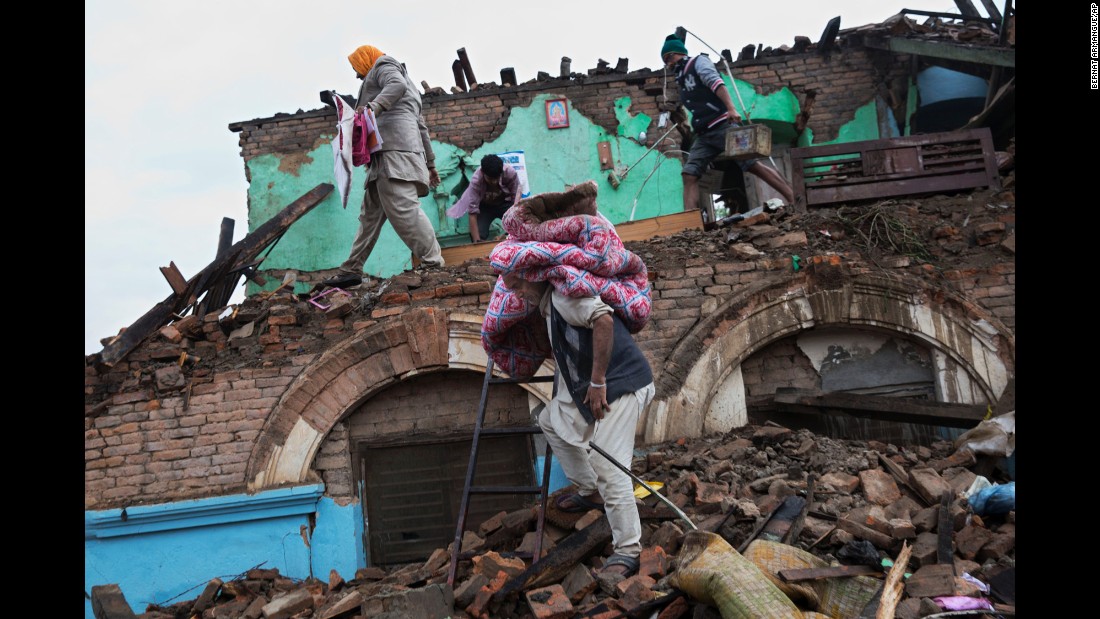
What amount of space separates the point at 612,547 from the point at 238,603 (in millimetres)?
2858

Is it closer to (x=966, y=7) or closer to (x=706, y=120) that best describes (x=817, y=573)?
(x=706, y=120)

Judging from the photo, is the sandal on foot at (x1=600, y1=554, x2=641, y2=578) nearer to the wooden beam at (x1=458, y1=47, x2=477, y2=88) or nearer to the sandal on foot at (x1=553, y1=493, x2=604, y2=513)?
the sandal on foot at (x1=553, y1=493, x2=604, y2=513)

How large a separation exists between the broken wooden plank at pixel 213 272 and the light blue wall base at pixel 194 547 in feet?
4.26

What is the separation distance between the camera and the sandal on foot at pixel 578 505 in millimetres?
4484

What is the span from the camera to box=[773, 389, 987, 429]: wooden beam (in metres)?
5.96

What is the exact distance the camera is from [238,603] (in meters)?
5.52

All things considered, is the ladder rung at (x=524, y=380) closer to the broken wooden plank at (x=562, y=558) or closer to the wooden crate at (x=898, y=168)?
the broken wooden plank at (x=562, y=558)

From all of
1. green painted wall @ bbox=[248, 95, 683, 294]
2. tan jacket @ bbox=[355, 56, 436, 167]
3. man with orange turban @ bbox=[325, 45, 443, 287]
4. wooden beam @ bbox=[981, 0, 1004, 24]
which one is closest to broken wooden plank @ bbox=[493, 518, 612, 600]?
Answer: man with orange turban @ bbox=[325, 45, 443, 287]

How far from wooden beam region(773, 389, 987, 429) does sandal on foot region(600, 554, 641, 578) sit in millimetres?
2966

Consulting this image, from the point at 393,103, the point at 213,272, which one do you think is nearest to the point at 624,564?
the point at 393,103

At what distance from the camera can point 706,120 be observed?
7.69 metres

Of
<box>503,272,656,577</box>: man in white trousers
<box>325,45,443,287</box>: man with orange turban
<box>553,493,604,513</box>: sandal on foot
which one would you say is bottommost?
<box>553,493,604,513</box>: sandal on foot
